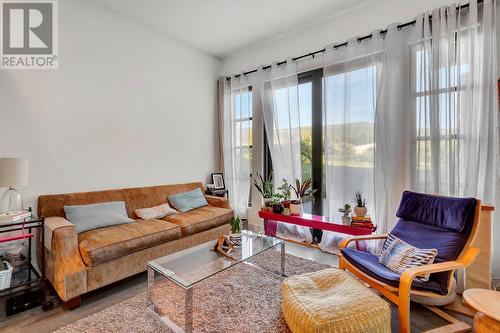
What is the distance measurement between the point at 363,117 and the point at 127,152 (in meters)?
2.99

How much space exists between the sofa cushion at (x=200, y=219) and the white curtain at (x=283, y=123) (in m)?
0.92

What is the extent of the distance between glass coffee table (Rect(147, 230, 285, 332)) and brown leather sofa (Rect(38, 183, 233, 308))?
1.25 ft

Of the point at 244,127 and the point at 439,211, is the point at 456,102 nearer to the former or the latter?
the point at 439,211

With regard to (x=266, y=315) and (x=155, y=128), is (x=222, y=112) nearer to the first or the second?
(x=155, y=128)

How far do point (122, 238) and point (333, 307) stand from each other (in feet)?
6.27

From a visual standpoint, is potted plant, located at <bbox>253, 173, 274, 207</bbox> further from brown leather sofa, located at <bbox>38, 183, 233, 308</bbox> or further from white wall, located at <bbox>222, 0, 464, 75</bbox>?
white wall, located at <bbox>222, 0, 464, 75</bbox>

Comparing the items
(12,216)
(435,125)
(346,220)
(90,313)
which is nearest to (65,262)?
(90,313)

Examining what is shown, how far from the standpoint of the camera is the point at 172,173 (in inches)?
153

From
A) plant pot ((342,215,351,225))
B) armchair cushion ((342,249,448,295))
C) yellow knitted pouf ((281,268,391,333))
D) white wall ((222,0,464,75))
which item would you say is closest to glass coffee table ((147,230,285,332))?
yellow knitted pouf ((281,268,391,333))

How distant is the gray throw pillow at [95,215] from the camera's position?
2564 millimetres

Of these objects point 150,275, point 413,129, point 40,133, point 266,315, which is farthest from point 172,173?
point 413,129

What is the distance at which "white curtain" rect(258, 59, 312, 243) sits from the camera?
3584 millimetres

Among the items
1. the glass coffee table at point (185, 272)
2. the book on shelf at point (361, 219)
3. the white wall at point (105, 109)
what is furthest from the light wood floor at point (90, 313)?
the white wall at point (105, 109)

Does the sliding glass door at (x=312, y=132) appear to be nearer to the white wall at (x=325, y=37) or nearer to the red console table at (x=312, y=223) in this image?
the white wall at (x=325, y=37)
